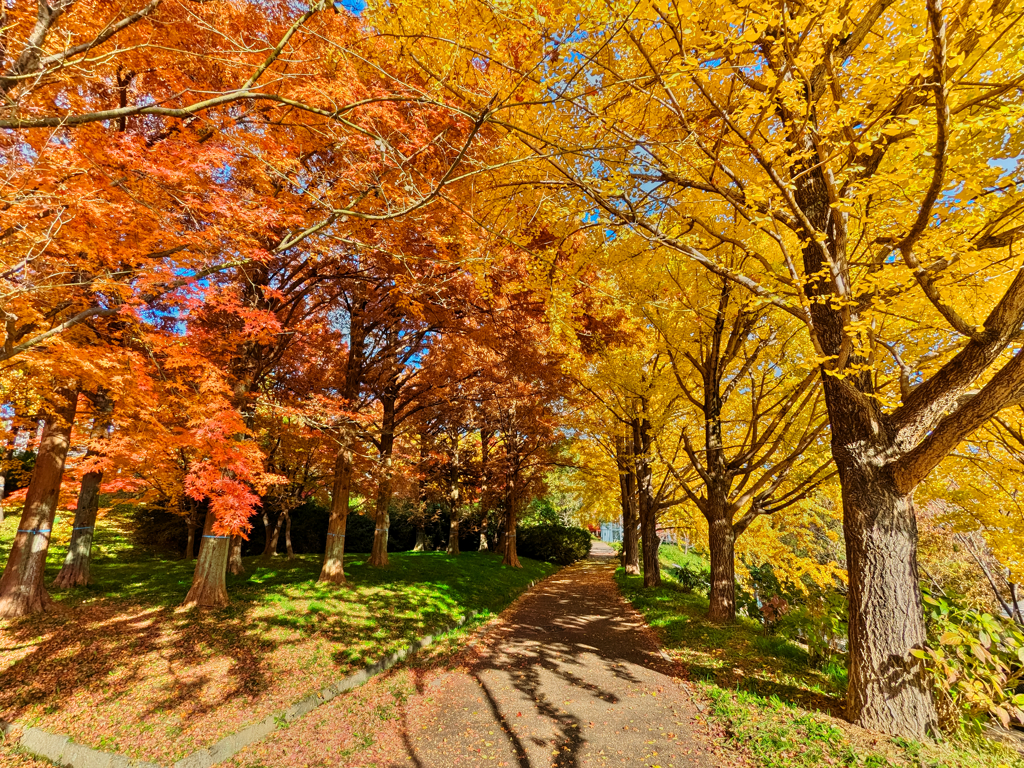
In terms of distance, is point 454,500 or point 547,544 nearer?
point 454,500

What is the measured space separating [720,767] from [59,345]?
29.9 ft

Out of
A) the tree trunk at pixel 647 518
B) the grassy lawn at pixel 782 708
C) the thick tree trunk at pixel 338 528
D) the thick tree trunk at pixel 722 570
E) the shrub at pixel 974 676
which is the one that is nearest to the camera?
the grassy lawn at pixel 782 708

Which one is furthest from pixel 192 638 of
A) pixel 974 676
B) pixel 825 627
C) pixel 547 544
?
pixel 547 544

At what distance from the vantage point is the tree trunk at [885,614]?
12.6ft

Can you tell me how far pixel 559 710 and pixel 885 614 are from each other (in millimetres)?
3499

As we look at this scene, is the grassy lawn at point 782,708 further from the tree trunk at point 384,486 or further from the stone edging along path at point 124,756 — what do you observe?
the tree trunk at point 384,486

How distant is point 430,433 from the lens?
18.0m

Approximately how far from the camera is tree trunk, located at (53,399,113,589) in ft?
28.6

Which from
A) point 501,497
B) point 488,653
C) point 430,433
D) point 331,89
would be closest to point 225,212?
point 331,89

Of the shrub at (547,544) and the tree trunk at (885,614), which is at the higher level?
the tree trunk at (885,614)

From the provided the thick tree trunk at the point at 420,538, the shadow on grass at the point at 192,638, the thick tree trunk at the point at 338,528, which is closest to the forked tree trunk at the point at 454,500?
the thick tree trunk at the point at 420,538

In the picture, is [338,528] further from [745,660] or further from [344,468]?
[745,660]

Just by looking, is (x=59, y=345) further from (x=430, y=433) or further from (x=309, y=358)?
(x=430, y=433)

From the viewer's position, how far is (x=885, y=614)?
4.01 m
